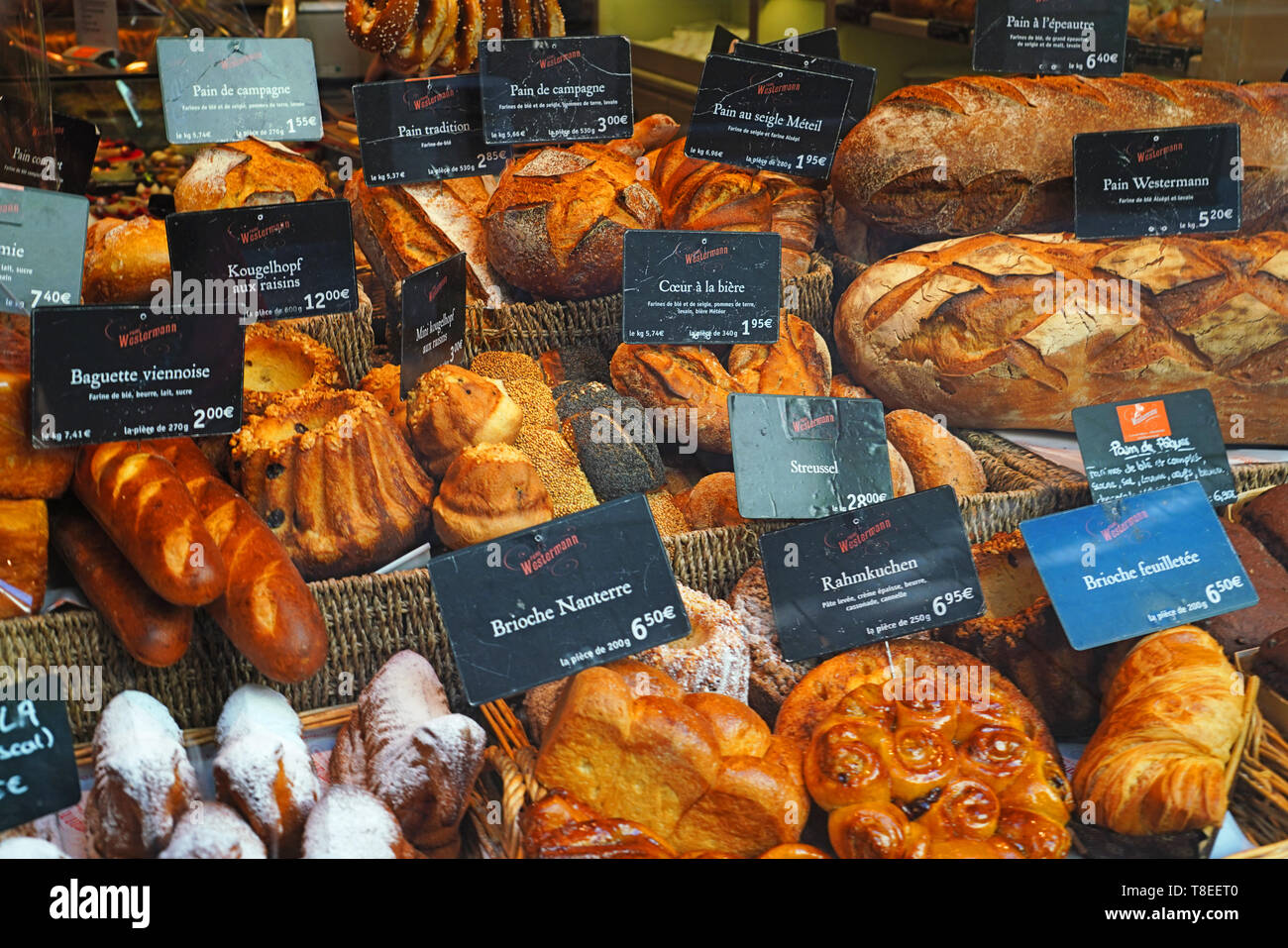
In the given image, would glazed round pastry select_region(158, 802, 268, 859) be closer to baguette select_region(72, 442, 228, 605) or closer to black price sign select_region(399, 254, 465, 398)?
baguette select_region(72, 442, 228, 605)

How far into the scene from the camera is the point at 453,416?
71.7 inches

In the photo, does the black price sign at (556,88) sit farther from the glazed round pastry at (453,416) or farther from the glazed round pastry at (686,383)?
the glazed round pastry at (453,416)

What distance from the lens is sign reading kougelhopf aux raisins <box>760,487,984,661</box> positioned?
65.4 inches

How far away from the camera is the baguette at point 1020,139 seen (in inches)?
88.1

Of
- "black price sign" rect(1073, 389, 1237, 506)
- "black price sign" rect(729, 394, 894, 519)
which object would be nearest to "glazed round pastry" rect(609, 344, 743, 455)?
"black price sign" rect(729, 394, 894, 519)

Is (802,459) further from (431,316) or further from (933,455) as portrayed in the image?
(431,316)

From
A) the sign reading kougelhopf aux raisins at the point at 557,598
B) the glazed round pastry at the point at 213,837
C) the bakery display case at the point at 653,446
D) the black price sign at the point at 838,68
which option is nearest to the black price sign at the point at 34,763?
the bakery display case at the point at 653,446

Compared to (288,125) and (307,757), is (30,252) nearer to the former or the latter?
(288,125)

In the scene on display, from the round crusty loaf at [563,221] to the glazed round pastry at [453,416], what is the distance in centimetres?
42

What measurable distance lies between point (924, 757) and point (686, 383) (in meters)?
0.86

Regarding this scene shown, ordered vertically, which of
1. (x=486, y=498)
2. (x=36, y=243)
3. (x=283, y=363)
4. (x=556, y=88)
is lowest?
(x=486, y=498)

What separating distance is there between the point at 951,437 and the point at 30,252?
162cm

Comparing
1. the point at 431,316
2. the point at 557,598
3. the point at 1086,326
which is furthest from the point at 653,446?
the point at 1086,326
